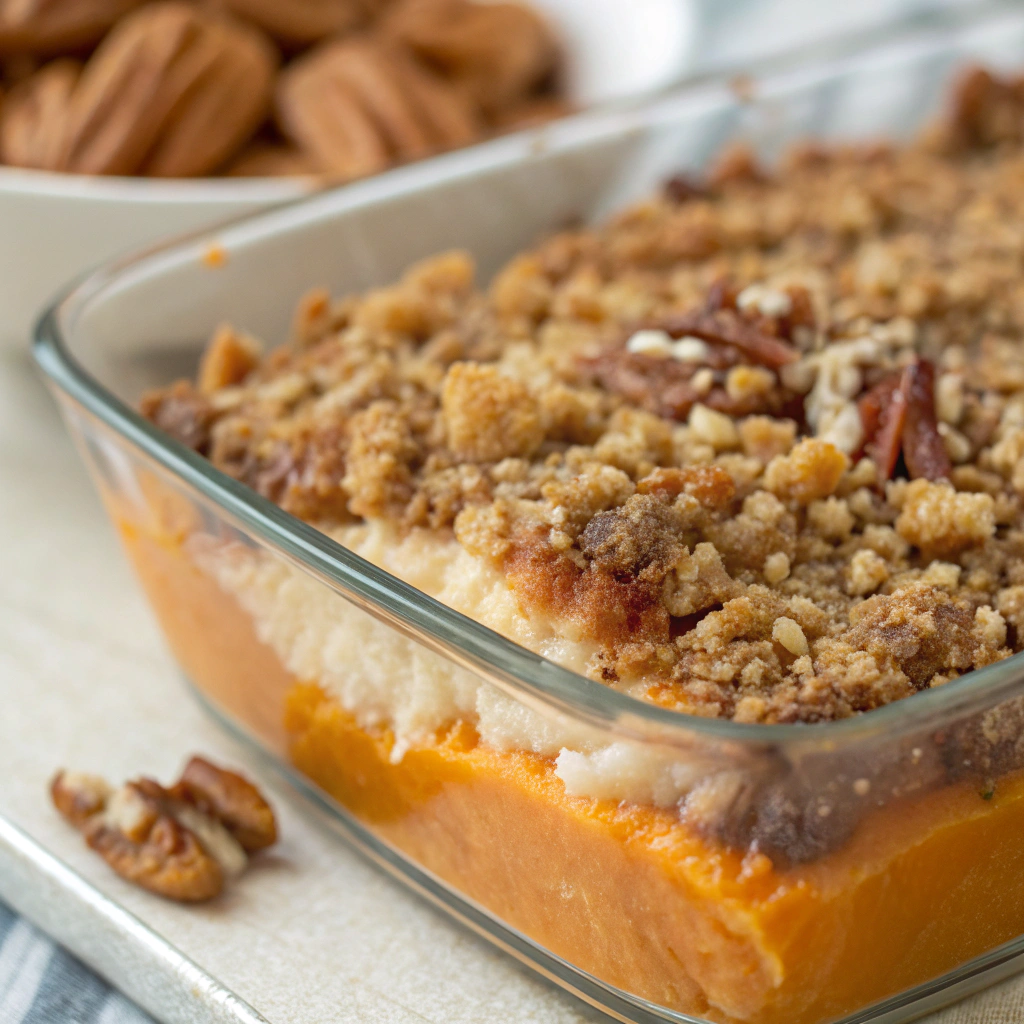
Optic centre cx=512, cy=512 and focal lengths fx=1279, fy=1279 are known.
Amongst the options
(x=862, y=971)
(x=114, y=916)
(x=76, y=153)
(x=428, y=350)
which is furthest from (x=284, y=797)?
(x=76, y=153)

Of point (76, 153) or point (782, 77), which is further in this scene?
point (782, 77)

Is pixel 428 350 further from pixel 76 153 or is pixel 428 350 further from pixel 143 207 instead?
pixel 76 153

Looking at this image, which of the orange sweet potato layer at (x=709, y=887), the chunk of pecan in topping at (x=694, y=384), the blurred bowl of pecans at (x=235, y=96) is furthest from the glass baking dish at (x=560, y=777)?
the chunk of pecan in topping at (x=694, y=384)

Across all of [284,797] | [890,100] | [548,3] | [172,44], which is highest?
[172,44]

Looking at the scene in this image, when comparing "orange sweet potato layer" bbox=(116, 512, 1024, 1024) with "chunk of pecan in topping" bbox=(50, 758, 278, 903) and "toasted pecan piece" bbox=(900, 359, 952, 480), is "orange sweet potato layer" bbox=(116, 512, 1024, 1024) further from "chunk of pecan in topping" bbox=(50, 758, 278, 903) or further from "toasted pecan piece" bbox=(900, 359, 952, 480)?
"toasted pecan piece" bbox=(900, 359, 952, 480)

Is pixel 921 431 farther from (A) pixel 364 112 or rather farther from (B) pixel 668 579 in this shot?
(A) pixel 364 112

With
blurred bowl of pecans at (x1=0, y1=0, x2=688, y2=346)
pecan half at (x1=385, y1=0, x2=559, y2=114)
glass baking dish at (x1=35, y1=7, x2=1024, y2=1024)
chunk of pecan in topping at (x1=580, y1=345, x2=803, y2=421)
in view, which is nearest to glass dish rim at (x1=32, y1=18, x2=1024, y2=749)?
glass baking dish at (x1=35, y1=7, x2=1024, y2=1024)

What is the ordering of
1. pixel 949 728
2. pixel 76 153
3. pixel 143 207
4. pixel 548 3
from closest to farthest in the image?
pixel 949 728 < pixel 143 207 < pixel 76 153 < pixel 548 3
